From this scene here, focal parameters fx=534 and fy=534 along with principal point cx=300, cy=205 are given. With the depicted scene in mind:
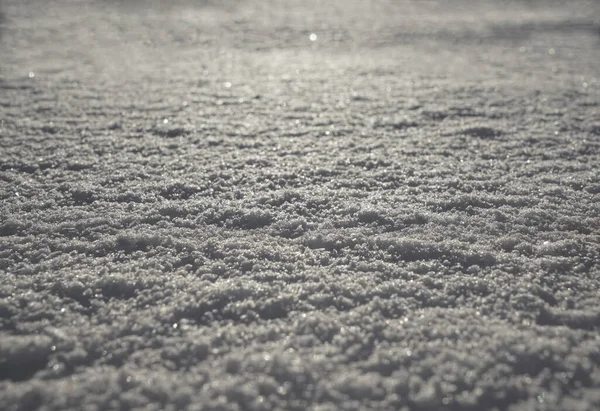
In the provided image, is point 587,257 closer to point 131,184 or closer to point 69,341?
point 69,341

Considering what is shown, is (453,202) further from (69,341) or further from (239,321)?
(69,341)

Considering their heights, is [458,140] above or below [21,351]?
above

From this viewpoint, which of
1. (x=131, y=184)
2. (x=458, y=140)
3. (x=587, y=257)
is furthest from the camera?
(x=458, y=140)

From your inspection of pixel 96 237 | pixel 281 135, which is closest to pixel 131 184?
pixel 96 237

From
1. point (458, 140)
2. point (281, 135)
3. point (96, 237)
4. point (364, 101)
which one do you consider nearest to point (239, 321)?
point (96, 237)

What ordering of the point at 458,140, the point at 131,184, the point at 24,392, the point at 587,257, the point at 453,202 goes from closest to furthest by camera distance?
the point at 24,392
the point at 587,257
the point at 453,202
the point at 131,184
the point at 458,140

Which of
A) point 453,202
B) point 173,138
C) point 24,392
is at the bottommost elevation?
point 24,392

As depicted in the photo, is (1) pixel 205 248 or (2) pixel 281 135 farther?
(2) pixel 281 135
